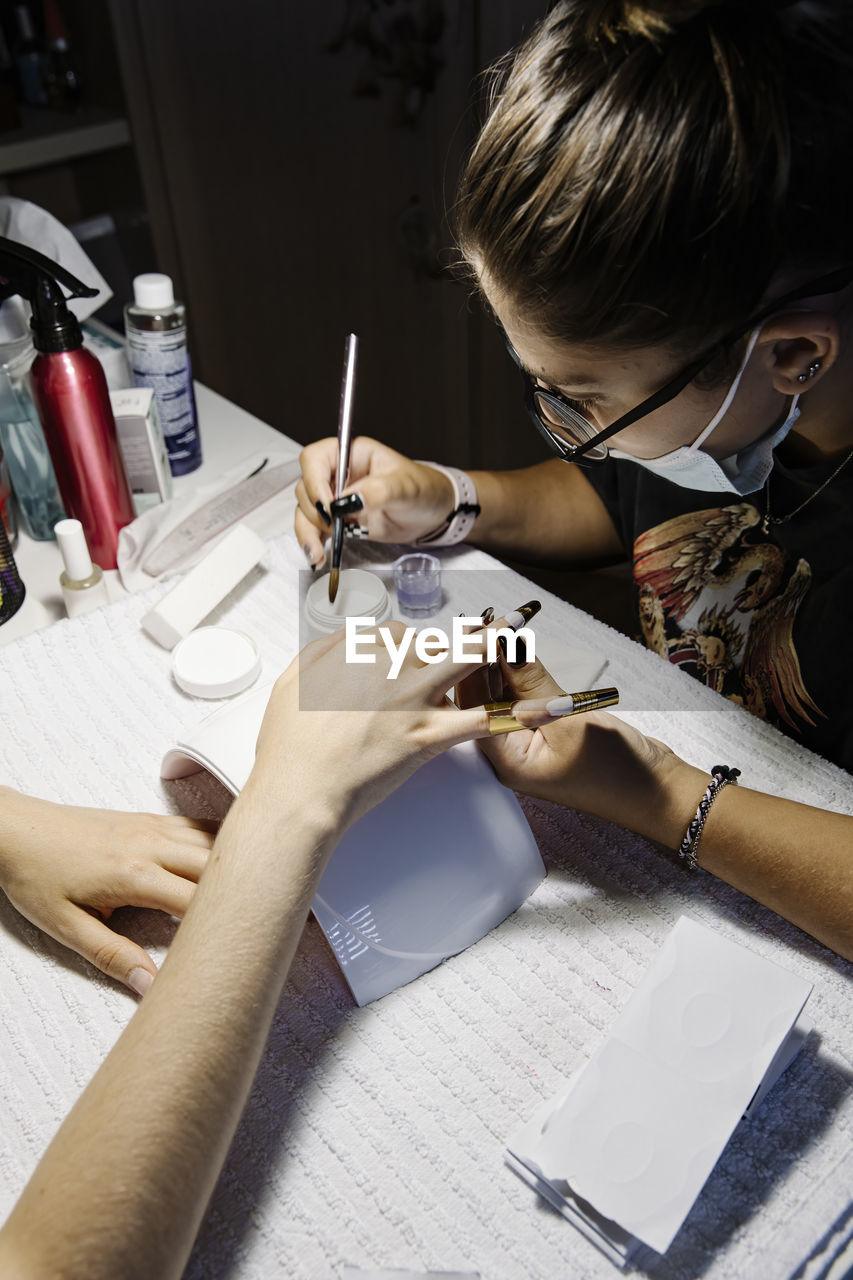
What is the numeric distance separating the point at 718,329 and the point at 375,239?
4.82 feet

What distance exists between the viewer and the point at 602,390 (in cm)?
64

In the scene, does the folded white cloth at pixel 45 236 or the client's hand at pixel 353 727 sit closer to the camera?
the client's hand at pixel 353 727

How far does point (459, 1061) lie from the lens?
538 mm

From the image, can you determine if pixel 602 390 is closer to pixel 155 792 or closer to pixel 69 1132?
pixel 155 792

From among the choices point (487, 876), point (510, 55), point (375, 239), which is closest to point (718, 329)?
point (510, 55)

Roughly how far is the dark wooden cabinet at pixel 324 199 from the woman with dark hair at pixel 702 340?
0.75m

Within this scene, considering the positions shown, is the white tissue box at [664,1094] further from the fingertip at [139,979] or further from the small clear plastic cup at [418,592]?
the small clear plastic cup at [418,592]

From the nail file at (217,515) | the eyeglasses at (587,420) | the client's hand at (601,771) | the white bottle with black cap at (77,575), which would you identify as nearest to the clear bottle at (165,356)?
the nail file at (217,515)

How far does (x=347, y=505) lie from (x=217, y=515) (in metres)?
0.22

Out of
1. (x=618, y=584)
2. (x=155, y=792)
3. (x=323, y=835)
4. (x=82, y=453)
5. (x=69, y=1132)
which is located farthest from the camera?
(x=618, y=584)

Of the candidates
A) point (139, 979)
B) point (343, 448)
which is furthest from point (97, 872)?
point (343, 448)

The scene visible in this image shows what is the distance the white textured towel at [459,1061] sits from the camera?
46 cm

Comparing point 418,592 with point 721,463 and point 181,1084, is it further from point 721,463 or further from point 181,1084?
point 181,1084

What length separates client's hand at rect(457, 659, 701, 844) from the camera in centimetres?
64
